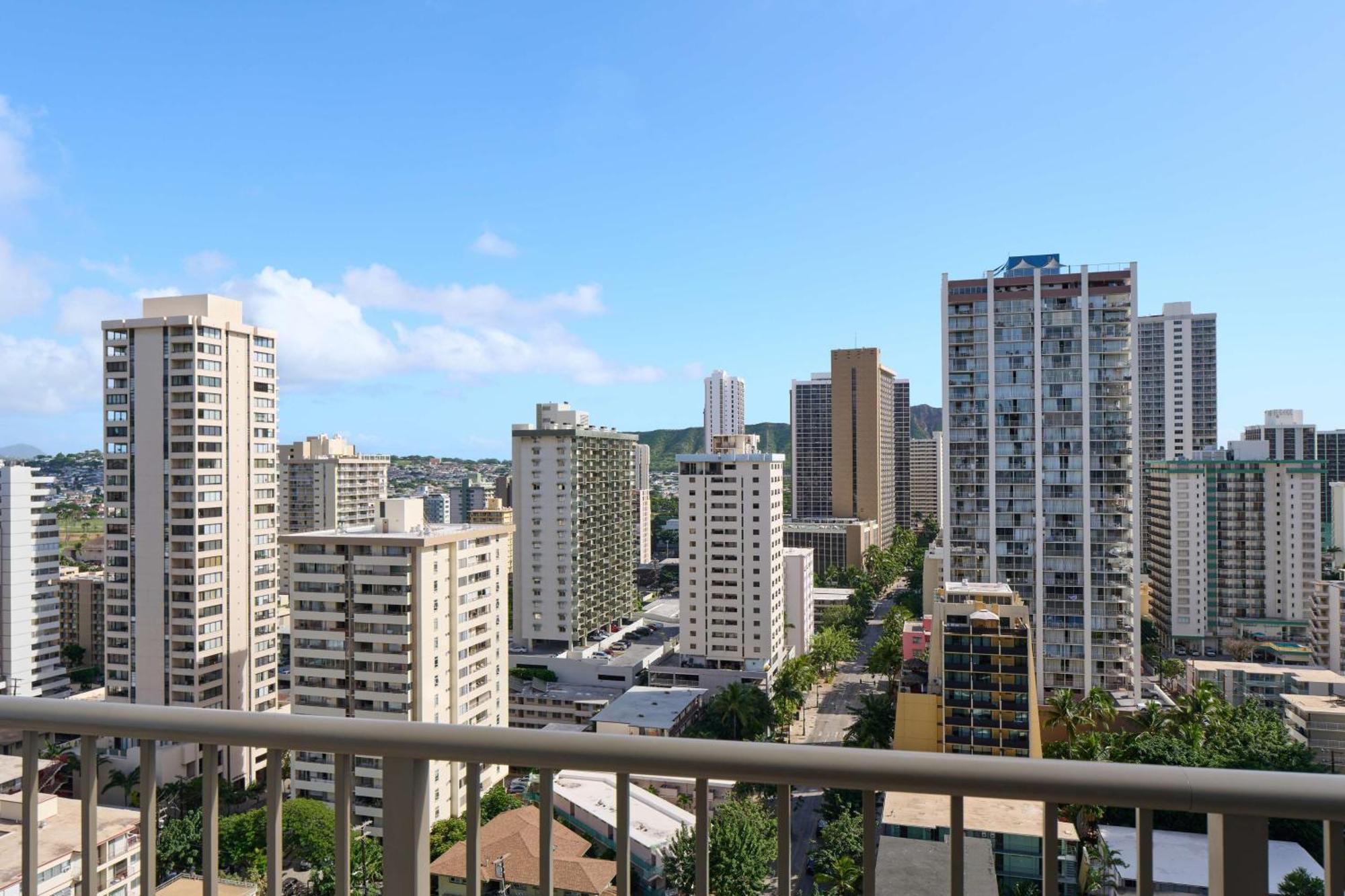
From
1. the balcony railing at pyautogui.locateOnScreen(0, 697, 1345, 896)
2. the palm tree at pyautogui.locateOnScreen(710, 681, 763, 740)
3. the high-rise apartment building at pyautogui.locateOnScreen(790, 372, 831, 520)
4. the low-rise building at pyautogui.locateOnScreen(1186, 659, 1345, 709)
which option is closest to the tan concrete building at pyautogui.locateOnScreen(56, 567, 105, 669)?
the palm tree at pyautogui.locateOnScreen(710, 681, 763, 740)

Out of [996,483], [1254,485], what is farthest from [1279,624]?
[996,483]

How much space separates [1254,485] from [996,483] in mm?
13880

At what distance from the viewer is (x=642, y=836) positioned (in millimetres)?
4055

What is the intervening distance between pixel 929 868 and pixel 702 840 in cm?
27

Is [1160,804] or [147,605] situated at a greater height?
[1160,804]

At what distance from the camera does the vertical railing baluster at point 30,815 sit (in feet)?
3.70

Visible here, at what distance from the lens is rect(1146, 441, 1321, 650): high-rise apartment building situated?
26797 millimetres

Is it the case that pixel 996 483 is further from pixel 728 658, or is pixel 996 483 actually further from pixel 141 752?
pixel 141 752

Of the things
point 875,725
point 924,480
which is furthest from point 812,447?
point 875,725

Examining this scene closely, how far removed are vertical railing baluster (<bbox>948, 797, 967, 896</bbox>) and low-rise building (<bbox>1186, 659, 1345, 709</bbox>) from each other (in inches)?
822

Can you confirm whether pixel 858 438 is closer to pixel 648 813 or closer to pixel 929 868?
pixel 648 813

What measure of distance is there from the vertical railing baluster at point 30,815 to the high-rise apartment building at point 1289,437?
36726mm

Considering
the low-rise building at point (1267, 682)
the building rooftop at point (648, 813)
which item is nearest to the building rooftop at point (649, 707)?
the low-rise building at point (1267, 682)

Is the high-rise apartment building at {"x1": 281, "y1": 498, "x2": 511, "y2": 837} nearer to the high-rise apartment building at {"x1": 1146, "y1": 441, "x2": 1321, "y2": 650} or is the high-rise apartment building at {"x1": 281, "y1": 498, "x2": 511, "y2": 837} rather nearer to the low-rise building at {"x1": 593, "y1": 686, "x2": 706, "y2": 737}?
the low-rise building at {"x1": 593, "y1": 686, "x2": 706, "y2": 737}
